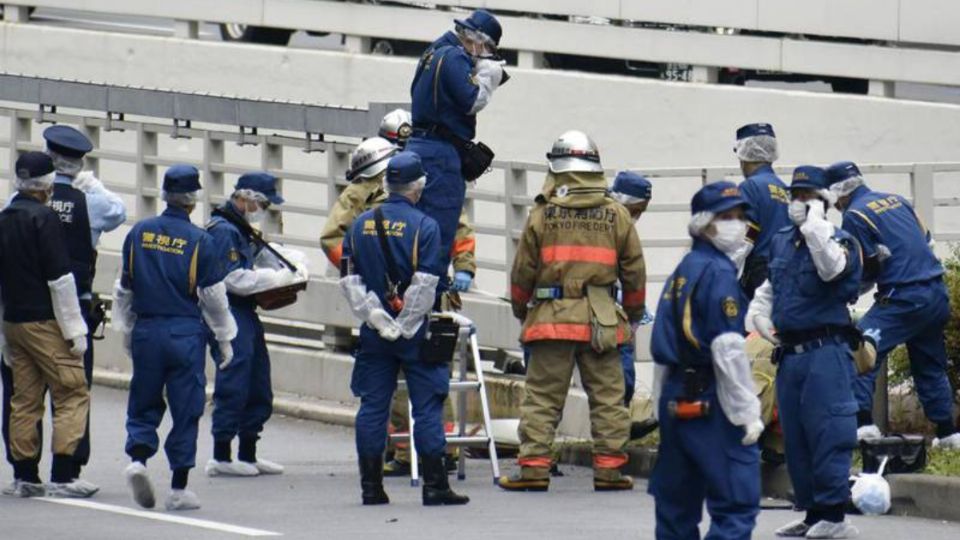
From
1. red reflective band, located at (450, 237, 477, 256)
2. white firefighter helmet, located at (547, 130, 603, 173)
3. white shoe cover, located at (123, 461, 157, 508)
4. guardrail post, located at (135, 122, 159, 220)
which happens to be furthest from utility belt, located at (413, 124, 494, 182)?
guardrail post, located at (135, 122, 159, 220)

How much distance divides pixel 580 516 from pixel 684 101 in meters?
11.4

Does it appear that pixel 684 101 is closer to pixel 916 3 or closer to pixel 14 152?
pixel 916 3

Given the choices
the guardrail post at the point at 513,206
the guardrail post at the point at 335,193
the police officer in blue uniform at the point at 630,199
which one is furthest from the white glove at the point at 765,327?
the guardrail post at the point at 335,193

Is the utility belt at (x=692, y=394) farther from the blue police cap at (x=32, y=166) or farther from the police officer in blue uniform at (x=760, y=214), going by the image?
the blue police cap at (x=32, y=166)

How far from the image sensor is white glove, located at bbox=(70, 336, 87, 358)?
14.3 meters

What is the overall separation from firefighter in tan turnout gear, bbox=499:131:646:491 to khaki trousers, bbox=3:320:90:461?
2.54 m

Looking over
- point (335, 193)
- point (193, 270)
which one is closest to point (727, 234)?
point (193, 270)

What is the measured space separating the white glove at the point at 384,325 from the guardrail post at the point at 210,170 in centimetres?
611

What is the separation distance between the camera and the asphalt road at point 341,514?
43.5 ft

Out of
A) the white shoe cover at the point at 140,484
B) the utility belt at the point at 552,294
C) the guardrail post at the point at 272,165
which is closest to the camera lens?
the white shoe cover at the point at 140,484

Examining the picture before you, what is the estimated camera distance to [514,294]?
1502cm

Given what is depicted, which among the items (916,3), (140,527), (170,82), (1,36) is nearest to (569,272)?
(140,527)

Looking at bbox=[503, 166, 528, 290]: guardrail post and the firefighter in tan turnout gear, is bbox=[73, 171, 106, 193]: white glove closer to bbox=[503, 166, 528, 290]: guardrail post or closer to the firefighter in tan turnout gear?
the firefighter in tan turnout gear

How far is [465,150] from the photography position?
1556 centimetres
